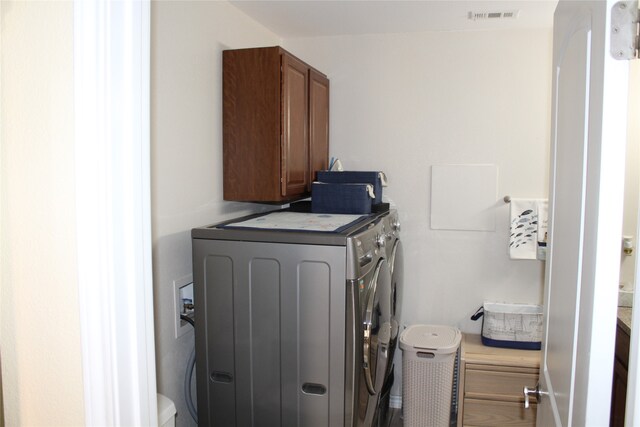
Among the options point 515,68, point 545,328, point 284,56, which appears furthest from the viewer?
point 515,68

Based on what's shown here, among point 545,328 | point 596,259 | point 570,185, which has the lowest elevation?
point 545,328

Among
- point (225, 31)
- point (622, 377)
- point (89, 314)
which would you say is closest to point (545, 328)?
point (622, 377)

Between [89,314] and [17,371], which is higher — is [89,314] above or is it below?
above

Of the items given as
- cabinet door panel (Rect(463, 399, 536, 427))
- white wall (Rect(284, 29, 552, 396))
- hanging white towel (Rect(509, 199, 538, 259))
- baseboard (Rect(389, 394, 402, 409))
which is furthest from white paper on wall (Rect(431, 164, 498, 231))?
baseboard (Rect(389, 394, 402, 409))

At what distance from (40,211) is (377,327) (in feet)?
5.23

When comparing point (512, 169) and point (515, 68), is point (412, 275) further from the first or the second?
point (515, 68)

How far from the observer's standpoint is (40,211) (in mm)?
1071

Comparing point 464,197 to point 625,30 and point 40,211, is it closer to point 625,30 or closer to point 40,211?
point 625,30

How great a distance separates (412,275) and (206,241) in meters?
1.65

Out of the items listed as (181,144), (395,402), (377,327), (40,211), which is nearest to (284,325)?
(377,327)

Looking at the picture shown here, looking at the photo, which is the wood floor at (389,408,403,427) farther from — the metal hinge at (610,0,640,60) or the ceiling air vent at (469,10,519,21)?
the metal hinge at (610,0,640,60)

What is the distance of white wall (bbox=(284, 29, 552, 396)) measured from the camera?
3.12 m

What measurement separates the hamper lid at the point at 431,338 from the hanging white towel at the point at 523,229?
0.60 m

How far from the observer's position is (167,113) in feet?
7.21
